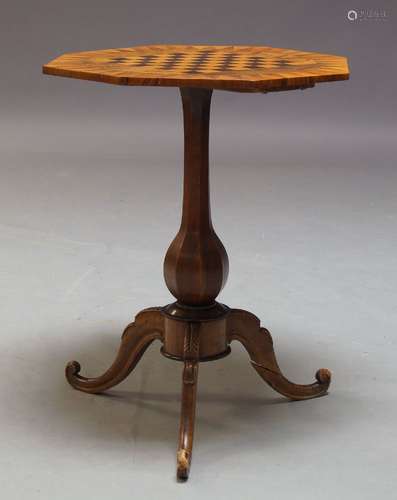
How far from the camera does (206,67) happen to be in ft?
8.14

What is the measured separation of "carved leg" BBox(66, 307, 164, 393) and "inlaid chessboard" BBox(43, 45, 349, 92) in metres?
0.63

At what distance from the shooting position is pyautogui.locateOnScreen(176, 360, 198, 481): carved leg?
2352 mm

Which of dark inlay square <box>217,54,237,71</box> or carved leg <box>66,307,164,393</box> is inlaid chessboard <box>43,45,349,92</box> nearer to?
dark inlay square <box>217,54,237,71</box>

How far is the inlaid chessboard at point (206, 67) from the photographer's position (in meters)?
2.21

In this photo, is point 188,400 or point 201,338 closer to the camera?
point 188,400

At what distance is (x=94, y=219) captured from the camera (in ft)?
14.7

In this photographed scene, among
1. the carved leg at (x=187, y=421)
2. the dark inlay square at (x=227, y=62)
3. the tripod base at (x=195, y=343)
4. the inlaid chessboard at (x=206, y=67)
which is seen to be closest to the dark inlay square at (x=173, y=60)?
the inlaid chessboard at (x=206, y=67)

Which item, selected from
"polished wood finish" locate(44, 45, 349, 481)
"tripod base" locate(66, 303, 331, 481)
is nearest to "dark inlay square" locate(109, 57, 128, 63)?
"polished wood finish" locate(44, 45, 349, 481)

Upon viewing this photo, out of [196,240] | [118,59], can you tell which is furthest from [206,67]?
[196,240]

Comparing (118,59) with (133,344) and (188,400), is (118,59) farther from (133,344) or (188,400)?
(188,400)

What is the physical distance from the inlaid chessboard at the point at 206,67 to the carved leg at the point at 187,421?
72 cm

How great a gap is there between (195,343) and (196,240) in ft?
0.82

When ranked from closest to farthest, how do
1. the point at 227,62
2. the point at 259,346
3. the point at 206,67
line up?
the point at 206,67 → the point at 227,62 → the point at 259,346

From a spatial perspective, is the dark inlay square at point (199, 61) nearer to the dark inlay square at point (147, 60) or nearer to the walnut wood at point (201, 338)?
the dark inlay square at point (147, 60)
